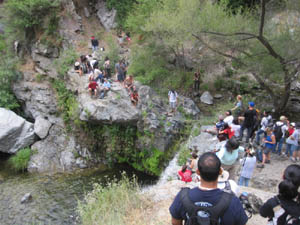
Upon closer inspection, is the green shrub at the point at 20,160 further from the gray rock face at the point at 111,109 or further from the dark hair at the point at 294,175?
the dark hair at the point at 294,175

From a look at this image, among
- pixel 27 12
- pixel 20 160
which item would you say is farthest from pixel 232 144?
pixel 27 12

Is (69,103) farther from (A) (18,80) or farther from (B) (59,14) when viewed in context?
(B) (59,14)

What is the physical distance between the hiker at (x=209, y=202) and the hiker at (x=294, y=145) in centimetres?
645

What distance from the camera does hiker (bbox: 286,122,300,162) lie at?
26.3 feet

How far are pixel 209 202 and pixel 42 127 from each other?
14286 millimetres

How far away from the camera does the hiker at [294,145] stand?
8.03 metres

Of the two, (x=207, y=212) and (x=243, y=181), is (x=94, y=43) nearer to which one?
(x=243, y=181)

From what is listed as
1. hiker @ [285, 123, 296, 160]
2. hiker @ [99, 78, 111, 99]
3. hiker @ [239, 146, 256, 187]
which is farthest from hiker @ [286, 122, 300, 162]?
hiker @ [99, 78, 111, 99]

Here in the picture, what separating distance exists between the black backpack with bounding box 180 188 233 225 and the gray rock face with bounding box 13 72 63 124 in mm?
14382

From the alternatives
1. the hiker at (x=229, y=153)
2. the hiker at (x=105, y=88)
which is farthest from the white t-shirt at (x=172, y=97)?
the hiker at (x=229, y=153)

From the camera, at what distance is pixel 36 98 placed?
16.4 metres

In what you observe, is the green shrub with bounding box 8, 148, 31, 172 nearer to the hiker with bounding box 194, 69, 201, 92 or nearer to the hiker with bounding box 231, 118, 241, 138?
the hiker with bounding box 194, 69, 201, 92

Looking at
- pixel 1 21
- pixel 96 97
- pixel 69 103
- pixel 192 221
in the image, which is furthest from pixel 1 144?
pixel 192 221

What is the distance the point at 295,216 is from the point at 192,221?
131 centimetres
